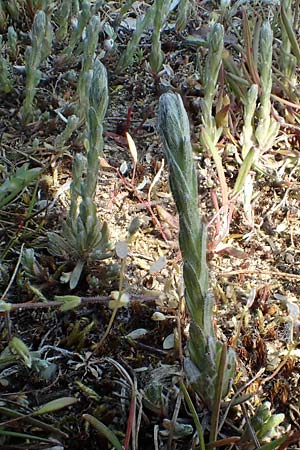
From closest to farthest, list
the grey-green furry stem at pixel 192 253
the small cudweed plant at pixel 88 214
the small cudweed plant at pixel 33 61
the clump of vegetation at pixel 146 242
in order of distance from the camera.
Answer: the grey-green furry stem at pixel 192 253
the clump of vegetation at pixel 146 242
the small cudweed plant at pixel 88 214
the small cudweed plant at pixel 33 61

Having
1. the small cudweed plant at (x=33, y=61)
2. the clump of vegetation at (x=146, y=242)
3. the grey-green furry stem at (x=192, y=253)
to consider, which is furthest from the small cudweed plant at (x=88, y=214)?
the small cudweed plant at (x=33, y=61)

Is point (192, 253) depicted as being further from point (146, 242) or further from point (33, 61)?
point (33, 61)

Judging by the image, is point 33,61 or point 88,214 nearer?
point 88,214

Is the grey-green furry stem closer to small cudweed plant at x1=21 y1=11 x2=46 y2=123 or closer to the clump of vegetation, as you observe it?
the clump of vegetation

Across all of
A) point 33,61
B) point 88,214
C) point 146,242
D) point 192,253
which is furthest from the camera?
point 33,61

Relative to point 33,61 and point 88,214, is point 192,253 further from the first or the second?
point 33,61

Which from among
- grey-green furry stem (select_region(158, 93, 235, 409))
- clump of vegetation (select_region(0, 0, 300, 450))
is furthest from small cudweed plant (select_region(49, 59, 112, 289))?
grey-green furry stem (select_region(158, 93, 235, 409))

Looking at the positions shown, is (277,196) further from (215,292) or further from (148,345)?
(148,345)

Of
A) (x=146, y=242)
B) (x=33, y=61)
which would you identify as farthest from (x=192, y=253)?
(x=33, y=61)

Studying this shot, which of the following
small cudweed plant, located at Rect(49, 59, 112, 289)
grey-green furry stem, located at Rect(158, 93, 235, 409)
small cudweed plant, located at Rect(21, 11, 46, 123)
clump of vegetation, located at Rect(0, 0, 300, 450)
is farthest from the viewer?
small cudweed plant, located at Rect(21, 11, 46, 123)

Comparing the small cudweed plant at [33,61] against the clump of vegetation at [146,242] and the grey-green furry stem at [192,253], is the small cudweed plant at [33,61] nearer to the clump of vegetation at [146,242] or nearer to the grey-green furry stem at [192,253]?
the clump of vegetation at [146,242]

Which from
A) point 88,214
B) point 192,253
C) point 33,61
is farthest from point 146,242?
point 33,61

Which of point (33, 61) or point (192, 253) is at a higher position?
point (33, 61)

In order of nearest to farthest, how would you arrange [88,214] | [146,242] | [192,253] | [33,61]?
[192,253] < [88,214] < [146,242] < [33,61]
